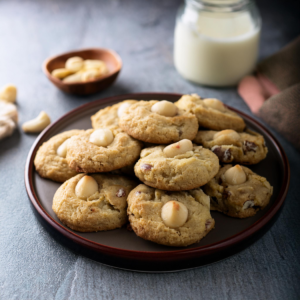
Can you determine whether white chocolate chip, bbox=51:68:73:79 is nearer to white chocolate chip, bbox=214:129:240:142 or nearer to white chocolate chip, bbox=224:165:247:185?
white chocolate chip, bbox=214:129:240:142

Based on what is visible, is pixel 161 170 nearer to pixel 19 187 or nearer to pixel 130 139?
pixel 130 139

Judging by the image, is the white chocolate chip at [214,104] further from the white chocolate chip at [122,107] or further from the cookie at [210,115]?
the white chocolate chip at [122,107]

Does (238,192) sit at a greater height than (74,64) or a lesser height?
greater

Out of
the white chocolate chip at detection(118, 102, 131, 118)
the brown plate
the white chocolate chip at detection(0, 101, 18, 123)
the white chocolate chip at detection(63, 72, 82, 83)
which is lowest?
the white chocolate chip at detection(0, 101, 18, 123)

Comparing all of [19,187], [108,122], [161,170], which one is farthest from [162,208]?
[19,187]

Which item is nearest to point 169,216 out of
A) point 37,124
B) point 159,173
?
point 159,173

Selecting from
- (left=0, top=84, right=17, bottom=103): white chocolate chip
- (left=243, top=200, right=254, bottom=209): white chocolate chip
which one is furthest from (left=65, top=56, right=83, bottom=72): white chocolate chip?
(left=243, top=200, right=254, bottom=209): white chocolate chip

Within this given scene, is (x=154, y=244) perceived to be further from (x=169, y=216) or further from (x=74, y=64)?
(x=74, y=64)
